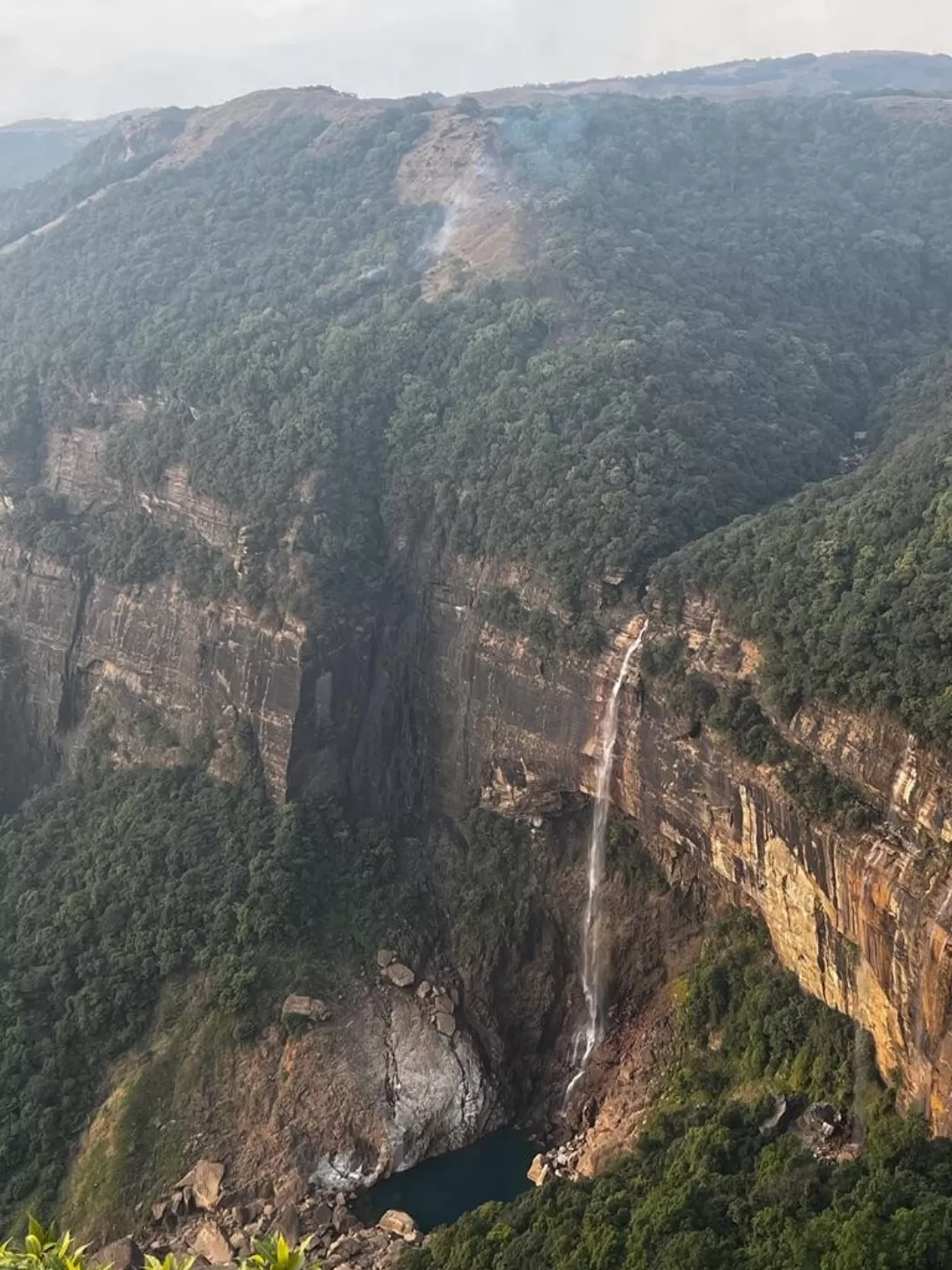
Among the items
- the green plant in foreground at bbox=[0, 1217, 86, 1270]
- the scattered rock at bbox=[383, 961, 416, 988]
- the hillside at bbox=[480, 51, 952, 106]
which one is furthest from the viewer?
the hillside at bbox=[480, 51, 952, 106]

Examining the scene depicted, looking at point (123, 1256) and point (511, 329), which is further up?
point (511, 329)

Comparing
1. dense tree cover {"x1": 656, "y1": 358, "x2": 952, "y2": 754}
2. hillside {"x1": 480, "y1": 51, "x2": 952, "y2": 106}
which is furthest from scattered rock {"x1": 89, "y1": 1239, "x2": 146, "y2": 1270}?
hillside {"x1": 480, "y1": 51, "x2": 952, "y2": 106}

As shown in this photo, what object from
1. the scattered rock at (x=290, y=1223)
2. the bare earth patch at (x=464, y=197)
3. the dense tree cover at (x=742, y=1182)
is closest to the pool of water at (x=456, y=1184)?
the scattered rock at (x=290, y=1223)

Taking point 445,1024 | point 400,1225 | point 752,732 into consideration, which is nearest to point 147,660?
point 445,1024

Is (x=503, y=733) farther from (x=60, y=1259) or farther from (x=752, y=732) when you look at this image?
(x=60, y=1259)

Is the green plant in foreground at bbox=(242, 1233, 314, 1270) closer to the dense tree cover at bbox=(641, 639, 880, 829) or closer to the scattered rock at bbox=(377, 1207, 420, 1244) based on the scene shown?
the dense tree cover at bbox=(641, 639, 880, 829)

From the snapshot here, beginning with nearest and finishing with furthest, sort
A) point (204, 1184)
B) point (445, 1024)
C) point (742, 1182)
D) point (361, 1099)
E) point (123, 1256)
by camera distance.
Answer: point (742, 1182), point (123, 1256), point (204, 1184), point (361, 1099), point (445, 1024)

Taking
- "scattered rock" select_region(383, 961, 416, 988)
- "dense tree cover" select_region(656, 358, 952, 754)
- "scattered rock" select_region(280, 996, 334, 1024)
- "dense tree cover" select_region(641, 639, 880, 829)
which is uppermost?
"dense tree cover" select_region(656, 358, 952, 754)

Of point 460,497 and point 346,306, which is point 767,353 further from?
point 346,306
